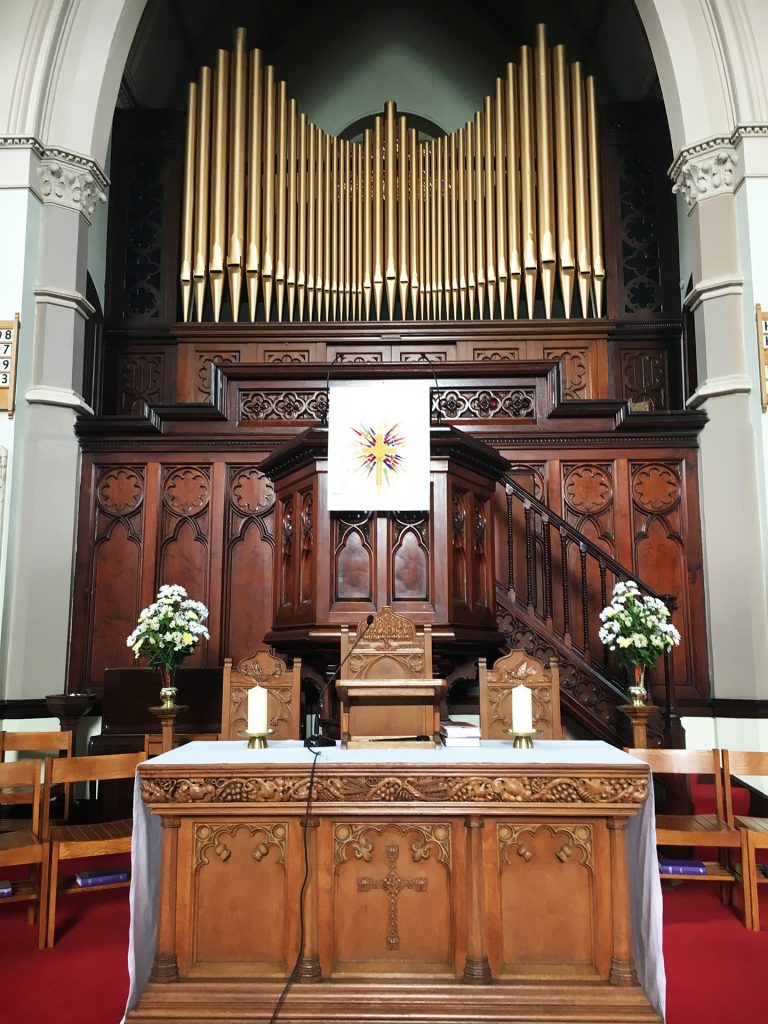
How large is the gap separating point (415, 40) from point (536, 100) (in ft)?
8.28

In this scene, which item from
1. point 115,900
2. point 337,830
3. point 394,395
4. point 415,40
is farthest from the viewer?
point 415,40

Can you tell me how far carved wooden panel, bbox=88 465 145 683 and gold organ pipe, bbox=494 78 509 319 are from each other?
3850mm

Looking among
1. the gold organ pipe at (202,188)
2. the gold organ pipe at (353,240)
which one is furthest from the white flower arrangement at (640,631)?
the gold organ pipe at (202,188)

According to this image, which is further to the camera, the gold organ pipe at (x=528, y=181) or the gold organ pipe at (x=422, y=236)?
the gold organ pipe at (x=422, y=236)

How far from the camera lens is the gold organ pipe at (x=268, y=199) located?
8.67m

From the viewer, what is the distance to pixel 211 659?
765cm

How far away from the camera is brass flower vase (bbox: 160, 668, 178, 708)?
19.6 ft

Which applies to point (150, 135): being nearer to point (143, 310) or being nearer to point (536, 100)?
point (143, 310)

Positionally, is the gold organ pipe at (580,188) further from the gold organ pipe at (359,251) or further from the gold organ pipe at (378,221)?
the gold organ pipe at (359,251)

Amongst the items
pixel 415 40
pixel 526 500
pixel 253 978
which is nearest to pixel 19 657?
pixel 526 500

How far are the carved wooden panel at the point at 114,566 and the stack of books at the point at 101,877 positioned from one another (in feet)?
10.6

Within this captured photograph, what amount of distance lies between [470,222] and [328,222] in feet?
4.59

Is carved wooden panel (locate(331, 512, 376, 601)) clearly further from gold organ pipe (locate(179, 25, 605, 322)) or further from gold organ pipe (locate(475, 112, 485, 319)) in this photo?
gold organ pipe (locate(475, 112, 485, 319))

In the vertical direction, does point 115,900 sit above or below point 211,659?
below
